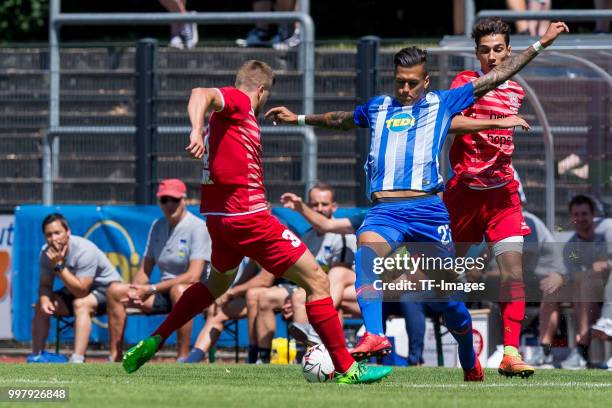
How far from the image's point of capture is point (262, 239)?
9781 millimetres

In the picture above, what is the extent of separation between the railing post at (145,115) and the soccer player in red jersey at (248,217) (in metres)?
6.13

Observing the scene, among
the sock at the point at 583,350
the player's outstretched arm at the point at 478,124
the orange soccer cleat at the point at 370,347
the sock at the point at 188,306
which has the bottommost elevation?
the sock at the point at 583,350

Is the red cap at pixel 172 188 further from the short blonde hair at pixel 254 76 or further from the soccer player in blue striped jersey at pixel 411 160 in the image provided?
the soccer player in blue striped jersey at pixel 411 160

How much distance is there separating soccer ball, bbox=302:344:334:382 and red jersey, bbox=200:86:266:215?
3.31 feet

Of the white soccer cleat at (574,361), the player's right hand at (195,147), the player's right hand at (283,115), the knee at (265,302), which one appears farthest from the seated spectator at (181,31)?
the player's right hand at (195,147)

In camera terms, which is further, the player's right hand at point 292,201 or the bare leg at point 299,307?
the bare leg at point 299,307

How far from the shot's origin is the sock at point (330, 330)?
946 centimetres

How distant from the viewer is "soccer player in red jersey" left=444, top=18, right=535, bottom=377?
421 inches

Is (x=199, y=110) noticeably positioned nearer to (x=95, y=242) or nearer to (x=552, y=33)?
(x=552, y=33)

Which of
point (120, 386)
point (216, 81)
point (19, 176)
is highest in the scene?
point (216, 81)

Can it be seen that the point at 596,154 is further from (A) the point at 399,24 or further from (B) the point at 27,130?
(A) the point at 399,24

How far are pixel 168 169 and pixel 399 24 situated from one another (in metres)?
9.83

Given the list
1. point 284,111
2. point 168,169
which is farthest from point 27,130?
point 284,111

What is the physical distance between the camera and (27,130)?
16781mm
